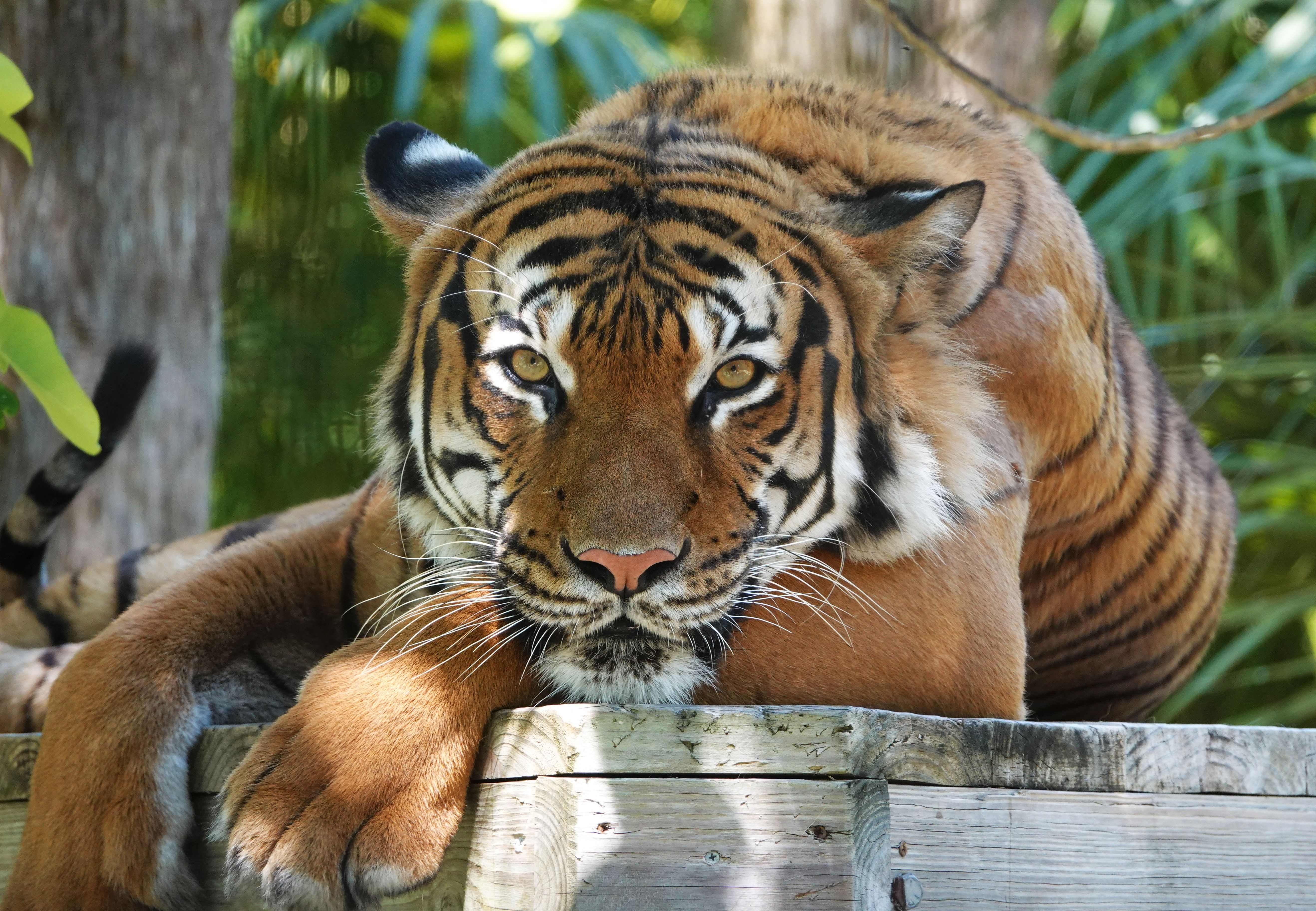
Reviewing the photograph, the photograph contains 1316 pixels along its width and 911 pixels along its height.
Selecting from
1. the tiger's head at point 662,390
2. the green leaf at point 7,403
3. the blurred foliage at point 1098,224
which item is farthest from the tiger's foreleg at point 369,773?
the blurred foliage at point 1098,224

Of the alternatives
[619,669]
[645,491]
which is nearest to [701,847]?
[619,669]

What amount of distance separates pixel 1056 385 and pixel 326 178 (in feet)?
15.6

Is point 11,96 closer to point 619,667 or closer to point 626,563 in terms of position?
point 626,563

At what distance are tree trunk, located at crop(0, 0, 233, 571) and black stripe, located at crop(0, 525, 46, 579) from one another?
21.8 inches

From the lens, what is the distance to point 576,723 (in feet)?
4.60

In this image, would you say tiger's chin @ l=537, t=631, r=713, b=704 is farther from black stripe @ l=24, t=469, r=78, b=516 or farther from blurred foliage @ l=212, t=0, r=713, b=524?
blurred foliage @ l=212, t=0, r=713, b=524

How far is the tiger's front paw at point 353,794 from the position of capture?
1442 millimetres

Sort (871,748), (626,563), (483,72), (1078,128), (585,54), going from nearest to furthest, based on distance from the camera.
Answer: (871,748)
(626,563)
(1078,128)
(483,72)
(585,54)

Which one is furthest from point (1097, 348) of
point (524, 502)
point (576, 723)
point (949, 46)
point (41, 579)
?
point (949, 46)

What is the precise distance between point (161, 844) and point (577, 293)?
0.94 m

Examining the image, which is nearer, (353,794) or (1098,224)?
(353,794)

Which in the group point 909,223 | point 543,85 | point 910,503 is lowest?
point 910,503

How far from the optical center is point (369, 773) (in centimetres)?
151

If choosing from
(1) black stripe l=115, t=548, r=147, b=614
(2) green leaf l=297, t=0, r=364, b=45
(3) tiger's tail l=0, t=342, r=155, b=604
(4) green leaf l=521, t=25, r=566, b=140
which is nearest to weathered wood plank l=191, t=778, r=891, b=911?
(3) tiger's tail l=0, t=342, r=155, b=604
